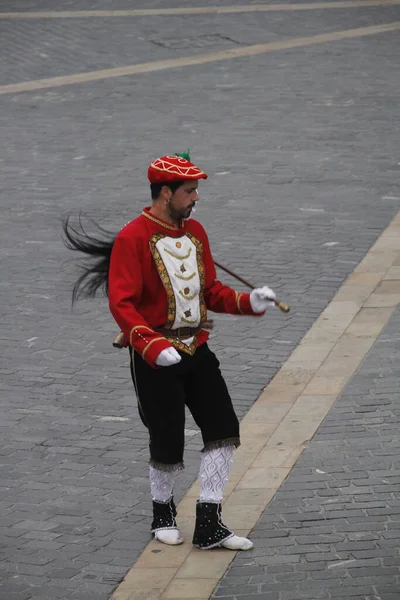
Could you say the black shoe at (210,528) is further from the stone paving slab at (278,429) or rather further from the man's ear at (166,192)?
the man's ear at (166,192)

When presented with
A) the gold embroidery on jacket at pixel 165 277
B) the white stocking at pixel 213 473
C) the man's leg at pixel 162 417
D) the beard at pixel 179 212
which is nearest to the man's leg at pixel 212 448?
the white stocking at pixel 213 473

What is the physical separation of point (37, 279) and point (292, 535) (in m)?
5.05

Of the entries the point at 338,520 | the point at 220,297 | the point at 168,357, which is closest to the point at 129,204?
the point at 220,297

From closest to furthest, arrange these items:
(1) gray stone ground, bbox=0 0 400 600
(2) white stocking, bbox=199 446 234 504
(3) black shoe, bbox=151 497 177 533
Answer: (2) white stocking, bbox=199 446 234 504
(3) black shoe, bbox=151 497 177 533
(1) gray stone ground, bbox=0 0 400 600

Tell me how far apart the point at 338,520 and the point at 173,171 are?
1.83m

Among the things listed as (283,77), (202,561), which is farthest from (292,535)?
(283,77)

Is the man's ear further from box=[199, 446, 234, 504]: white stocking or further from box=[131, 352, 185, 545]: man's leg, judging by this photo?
box=[199, 446, 234, 504]: white stocking

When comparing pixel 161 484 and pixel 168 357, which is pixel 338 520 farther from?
pixel 168 357

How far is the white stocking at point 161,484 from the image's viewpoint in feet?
20.1

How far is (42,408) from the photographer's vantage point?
7926 millimetres

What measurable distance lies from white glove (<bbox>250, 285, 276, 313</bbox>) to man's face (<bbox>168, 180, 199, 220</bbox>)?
0.48m

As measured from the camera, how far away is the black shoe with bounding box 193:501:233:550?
6.05m

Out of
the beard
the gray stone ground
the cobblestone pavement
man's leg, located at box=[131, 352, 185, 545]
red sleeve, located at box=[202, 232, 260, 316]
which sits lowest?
the gray stone ground

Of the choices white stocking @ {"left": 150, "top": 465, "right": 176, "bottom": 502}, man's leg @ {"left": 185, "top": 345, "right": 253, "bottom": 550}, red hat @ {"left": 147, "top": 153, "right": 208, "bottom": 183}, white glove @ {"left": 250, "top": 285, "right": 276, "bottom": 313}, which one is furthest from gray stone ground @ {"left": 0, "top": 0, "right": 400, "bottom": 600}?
red hat @ {"left": 147, "top": 153, "right": 208, "bottom": 183}
